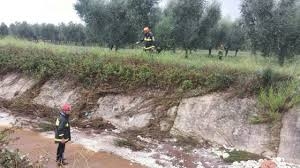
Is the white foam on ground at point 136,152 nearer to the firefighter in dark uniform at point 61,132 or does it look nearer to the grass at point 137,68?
the firefighter in dark uniform at point 61,132

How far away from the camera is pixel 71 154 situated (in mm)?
14164

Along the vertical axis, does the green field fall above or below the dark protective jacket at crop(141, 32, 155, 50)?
below

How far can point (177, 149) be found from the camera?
1510 cm

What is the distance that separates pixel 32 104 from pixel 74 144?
582 cm

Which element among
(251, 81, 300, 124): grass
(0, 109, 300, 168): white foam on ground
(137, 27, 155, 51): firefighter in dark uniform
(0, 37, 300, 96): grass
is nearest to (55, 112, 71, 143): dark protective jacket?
(0, 109, 300, 168): white foam on ground

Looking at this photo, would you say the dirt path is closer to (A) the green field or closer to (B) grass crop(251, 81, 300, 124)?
(B) grass crop(251, 81, 300, 124)

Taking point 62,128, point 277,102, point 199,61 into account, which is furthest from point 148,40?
point 62,128

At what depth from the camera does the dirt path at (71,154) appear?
13195 millimetres

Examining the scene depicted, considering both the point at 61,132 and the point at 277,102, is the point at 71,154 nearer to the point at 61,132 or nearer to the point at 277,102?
the point at 61,132

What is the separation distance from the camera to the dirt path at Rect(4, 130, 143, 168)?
519 inches

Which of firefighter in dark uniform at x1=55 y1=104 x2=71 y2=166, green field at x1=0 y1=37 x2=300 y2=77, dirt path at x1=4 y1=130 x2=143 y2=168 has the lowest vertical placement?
dirt path at x1=4 y1=130 x2=143 y2=168

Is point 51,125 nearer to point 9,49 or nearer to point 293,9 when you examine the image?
point 9,49

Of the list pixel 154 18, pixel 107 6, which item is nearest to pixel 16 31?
pixel 107 6

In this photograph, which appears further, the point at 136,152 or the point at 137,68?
the point at 137,68
